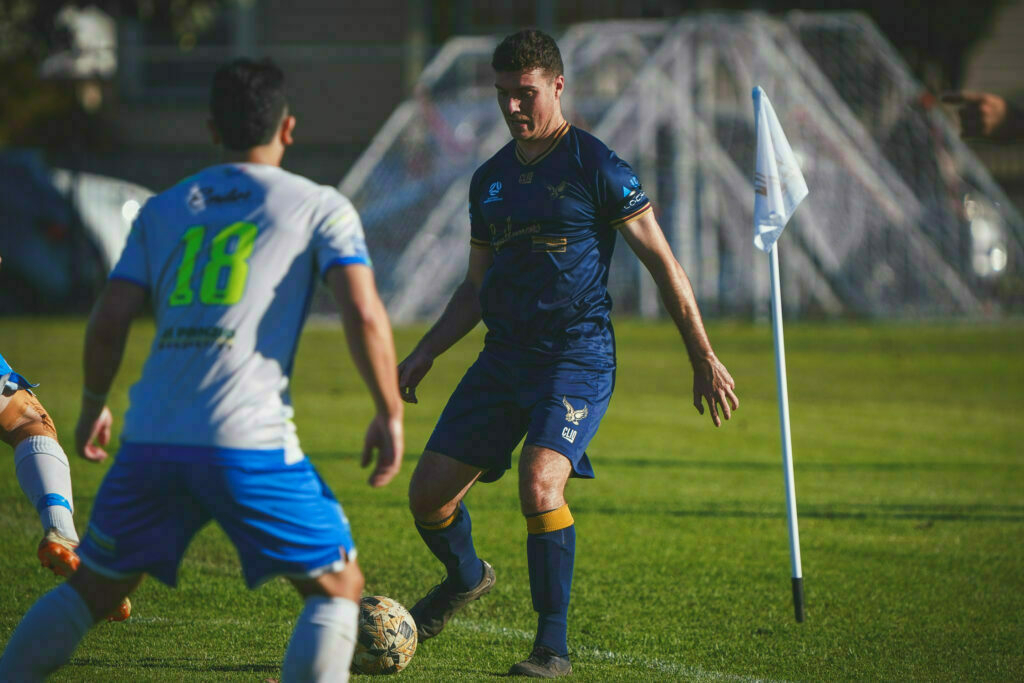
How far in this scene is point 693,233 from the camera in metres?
22.7

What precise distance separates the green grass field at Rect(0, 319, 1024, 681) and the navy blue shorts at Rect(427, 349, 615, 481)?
860 millimetres

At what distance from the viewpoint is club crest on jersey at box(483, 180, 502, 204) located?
5066 mm

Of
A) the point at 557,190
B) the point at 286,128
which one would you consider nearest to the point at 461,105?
the point at 557,190

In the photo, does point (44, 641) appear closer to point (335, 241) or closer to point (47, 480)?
point (335, 241)

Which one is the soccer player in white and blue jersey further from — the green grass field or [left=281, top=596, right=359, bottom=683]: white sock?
the green grass field

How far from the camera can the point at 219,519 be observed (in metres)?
3.51

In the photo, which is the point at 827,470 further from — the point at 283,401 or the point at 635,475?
the point at 283,401

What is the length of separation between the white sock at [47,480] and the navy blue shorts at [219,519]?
1.49 metres

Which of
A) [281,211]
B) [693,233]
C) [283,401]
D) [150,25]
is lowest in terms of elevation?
[283,401]

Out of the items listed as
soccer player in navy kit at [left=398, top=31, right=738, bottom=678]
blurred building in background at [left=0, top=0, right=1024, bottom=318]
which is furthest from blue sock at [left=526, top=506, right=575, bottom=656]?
blurred building in background at [left=0, top=0, right=1024, bottom=318]

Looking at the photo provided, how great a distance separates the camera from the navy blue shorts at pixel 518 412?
4.82m

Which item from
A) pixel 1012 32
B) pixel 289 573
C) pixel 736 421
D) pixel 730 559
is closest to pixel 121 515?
pixel 289 573

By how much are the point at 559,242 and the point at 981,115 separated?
1.73 meters

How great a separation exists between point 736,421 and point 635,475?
334 cm
